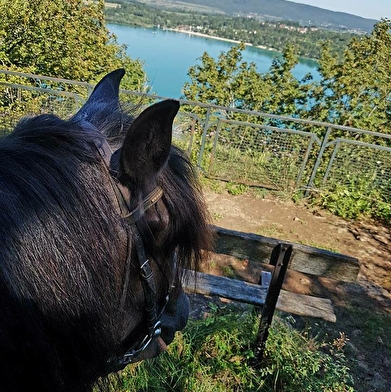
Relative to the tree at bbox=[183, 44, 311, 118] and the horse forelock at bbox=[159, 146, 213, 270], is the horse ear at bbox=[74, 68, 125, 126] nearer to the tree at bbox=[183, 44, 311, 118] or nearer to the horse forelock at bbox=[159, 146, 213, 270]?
the horse forelock at bbox=[159, 146, 213, 270]

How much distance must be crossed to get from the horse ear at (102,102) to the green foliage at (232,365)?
5.94ft

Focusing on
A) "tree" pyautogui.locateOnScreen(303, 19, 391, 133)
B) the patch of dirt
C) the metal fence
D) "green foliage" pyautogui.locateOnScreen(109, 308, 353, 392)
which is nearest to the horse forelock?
the patch of dirt

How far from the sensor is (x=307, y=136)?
7148 mm

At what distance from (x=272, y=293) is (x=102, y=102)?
5.74ft

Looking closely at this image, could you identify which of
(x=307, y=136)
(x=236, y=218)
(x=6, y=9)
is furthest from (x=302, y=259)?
(x=6, y=9)

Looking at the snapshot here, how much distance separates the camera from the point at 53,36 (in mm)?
11555

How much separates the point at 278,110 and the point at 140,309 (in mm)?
10286

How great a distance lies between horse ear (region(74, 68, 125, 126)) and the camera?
113cm

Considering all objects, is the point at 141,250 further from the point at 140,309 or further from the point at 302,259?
the point at 302,259

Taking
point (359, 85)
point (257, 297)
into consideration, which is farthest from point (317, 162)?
point (257, 297)

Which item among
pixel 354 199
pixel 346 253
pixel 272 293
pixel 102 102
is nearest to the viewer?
pixel 102 102

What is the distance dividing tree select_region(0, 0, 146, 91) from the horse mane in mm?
10052

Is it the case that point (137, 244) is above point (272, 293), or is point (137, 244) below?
above

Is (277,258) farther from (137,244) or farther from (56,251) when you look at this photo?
(56,251)
